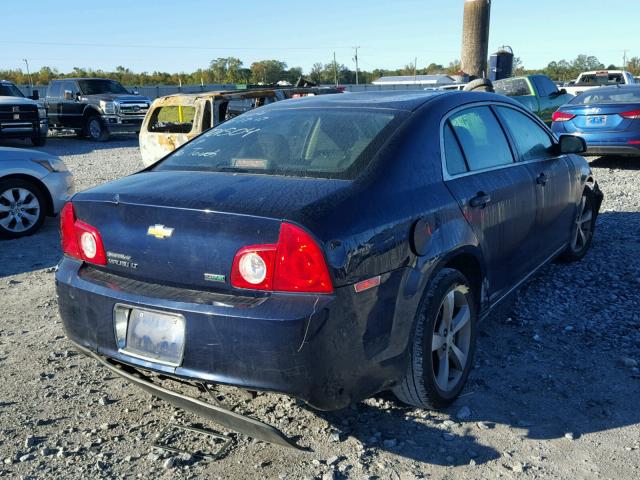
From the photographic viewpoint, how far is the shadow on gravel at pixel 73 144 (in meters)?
18.5

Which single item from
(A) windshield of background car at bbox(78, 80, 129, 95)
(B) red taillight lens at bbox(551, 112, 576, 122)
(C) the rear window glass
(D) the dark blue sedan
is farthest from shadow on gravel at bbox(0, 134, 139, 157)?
(D) the dark blue sedan

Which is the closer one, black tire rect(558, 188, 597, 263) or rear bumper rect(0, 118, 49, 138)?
black tire rect(558, 188, 597, 263)

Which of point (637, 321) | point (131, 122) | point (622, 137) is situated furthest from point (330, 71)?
point (637, 321)

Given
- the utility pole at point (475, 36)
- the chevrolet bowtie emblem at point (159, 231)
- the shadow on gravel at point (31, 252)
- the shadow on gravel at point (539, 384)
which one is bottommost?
the shadow on gravel at point (539, 384)

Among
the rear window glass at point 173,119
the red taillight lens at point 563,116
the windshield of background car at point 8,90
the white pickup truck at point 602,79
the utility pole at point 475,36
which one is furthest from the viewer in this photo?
the utility pole at point 475,36

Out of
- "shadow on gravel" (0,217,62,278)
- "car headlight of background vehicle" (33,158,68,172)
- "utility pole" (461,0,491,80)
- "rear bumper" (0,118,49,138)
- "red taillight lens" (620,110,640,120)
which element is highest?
"utility pole" (461,0,491,80)

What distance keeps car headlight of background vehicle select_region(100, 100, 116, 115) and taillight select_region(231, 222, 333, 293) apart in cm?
1937

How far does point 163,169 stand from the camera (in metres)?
3.59

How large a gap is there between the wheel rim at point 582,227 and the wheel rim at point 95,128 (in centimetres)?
1837

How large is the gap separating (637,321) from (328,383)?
285 centimetres

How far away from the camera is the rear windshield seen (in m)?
22.1

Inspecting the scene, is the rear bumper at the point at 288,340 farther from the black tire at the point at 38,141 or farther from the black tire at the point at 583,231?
the black tire at the point at 38,141

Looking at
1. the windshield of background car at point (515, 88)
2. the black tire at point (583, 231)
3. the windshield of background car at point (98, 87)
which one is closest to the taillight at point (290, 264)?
the black tire at point (583, 231)

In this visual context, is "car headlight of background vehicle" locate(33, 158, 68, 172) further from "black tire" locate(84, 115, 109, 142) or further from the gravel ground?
"black tire" locate(84, 115, 109, 142)
